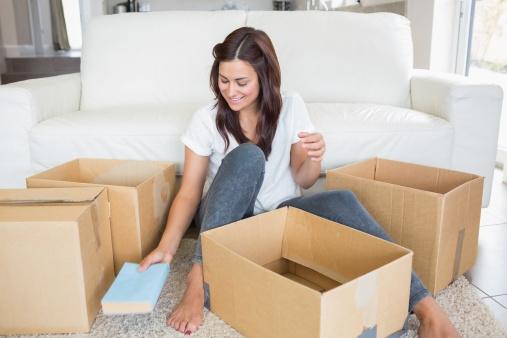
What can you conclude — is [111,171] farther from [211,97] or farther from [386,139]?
[386,139]

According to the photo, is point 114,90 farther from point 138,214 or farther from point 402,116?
point 402,116

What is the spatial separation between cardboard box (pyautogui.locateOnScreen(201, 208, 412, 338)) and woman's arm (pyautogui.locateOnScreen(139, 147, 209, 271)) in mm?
178

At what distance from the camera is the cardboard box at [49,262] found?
1001mm

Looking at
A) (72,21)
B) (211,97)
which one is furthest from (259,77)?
(72,21)

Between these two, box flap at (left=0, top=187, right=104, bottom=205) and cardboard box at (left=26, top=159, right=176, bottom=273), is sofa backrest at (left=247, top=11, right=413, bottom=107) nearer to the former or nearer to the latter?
cardboard box at (left=26, top=159, right=176, bottom=273)

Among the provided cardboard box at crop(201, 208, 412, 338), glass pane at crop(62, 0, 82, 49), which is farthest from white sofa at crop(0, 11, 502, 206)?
glass pane at crop(62, 0, 82, 49)

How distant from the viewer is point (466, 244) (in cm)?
131

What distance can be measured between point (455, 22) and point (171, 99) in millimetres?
1883

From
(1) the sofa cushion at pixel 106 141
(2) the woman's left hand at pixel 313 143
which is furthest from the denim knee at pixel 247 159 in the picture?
(1) the sofa cushion at pixel 106 141

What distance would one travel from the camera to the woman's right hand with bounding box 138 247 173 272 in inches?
45.4

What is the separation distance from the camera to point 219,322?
1103 millimetres

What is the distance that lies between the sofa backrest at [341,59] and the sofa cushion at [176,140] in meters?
0.46

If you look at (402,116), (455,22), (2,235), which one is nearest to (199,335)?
(2,235)

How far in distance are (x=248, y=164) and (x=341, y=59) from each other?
1124 millimetres
